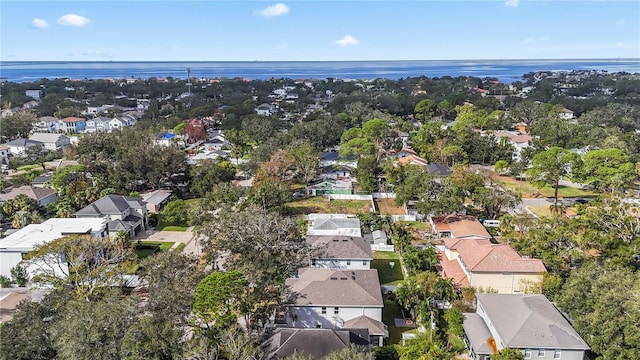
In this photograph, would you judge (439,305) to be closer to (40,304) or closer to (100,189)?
(40,304)

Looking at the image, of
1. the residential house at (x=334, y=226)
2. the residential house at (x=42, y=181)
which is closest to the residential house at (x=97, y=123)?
the residential house at (x=42, y=181)

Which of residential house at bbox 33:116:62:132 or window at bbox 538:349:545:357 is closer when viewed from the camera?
window at bbox 538:349:545:357

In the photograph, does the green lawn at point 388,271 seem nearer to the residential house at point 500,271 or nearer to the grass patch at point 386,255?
the grass patch at point 386,255

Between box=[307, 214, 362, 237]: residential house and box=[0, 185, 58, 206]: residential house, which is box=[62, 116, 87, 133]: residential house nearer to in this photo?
box=[0, 185, 58, 206]: residential house

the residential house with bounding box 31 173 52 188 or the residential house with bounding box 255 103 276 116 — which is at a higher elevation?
the residential house with bounding box 255 103 276 116

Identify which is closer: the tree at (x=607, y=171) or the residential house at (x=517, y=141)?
the tree at (x=607, y=171)

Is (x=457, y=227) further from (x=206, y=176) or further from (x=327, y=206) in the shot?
(x=206, y=176)

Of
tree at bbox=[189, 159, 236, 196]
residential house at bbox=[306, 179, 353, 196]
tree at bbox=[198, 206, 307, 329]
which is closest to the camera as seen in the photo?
tree at bbox=[198, 206, 307, 329]

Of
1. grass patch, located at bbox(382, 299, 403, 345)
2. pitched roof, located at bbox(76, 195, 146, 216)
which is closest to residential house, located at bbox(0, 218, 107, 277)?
pitched roof, located at bbox(76, 195, 146, 216)
